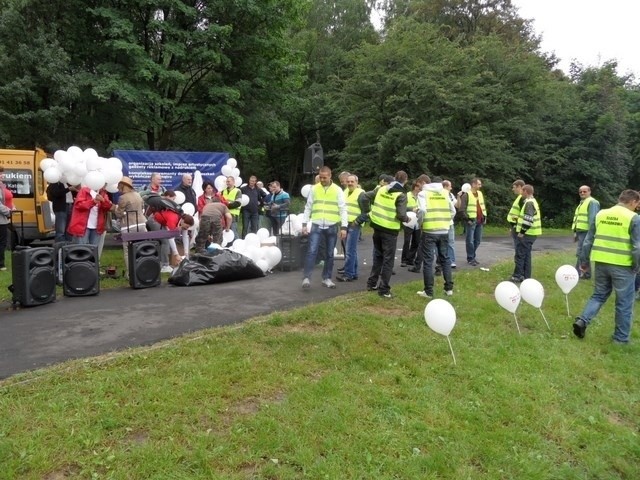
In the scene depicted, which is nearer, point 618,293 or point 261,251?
point 618,293

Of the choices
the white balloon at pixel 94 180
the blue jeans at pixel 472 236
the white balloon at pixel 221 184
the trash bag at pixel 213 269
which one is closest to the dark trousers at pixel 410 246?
the blue jeans at pixel 472 236

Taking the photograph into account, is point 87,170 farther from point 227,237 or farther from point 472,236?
point 472,236

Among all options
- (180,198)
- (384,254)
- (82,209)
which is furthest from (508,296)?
(180,198)

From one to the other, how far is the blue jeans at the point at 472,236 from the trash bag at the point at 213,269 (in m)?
4.93

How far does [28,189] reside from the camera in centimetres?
1320

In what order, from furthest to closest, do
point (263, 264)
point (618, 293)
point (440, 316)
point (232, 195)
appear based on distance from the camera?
point (232, 195)
point (263, 264)
point (618, 293)
point (440, 316)

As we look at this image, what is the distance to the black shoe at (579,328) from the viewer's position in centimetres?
684

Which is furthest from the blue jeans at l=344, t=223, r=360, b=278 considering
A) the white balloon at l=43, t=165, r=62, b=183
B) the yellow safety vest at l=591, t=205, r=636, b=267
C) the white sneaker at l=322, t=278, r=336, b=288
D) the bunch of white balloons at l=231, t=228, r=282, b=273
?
the white balloon at l=43, t=165, r=62, b=183

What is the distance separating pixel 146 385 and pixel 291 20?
1961 centimetres

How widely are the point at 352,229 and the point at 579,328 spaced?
4.03 metres

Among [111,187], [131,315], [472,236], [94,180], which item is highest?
[94,180]

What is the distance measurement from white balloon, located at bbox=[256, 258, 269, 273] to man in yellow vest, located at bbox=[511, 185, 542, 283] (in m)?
4.64

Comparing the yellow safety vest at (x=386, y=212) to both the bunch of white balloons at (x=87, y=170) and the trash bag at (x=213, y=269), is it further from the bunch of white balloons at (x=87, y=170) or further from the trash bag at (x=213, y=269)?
the bunch of white balloons at (x=87, y=170)

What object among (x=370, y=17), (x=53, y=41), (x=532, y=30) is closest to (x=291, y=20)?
(x=53, y=41)
